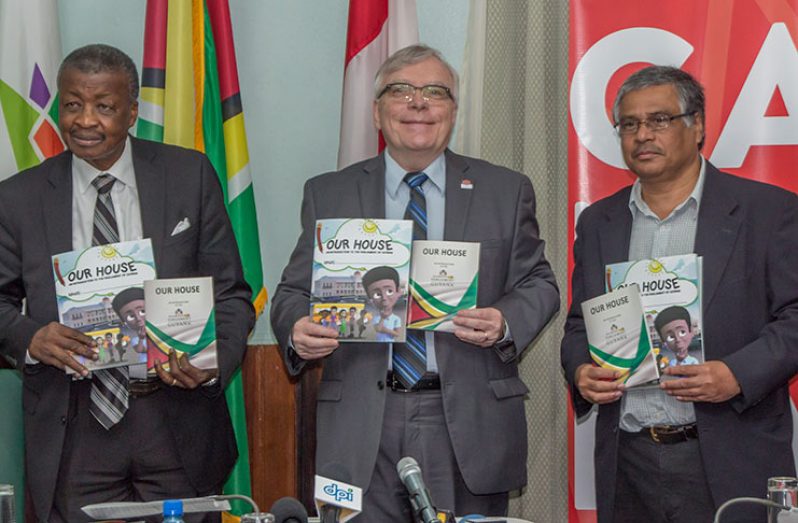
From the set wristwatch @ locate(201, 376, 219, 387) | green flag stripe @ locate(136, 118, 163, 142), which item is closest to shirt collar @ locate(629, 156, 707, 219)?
wristwatch @ locate(201, 376, 219, 387)

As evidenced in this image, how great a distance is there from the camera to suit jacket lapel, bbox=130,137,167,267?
11.8ft

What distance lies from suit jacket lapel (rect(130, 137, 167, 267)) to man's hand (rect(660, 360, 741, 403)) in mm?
1754

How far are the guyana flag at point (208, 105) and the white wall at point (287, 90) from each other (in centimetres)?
32

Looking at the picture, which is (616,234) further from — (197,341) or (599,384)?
(197,341)

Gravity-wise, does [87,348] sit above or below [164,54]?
below

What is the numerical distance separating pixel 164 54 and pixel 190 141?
39 cm

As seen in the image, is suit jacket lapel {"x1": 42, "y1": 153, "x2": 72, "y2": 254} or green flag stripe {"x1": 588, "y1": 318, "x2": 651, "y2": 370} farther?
suit jacket lapel {"x1": 42, "y1": 153, "x2": 72, "y2": 254}

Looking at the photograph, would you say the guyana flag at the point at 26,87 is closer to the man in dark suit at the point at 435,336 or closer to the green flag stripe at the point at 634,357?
the man in dark suit at the point at 435,336

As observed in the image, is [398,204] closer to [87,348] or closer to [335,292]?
[335,292]

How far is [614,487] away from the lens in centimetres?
349

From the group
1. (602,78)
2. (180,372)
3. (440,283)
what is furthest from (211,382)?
(602,78)

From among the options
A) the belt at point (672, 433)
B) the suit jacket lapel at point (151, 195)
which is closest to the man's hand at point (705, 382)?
the belt at point (672, 433)

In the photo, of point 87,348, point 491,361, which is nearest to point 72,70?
point 87,348

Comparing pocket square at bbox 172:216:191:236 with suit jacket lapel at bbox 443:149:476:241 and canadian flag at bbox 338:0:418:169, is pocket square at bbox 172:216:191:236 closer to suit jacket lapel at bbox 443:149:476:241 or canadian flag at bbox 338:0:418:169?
suit jacket lapel at bbox 443:149:476:241
